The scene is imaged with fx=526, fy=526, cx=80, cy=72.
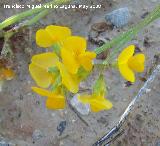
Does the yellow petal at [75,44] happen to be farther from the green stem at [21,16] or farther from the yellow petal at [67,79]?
the green stem at [21,16]

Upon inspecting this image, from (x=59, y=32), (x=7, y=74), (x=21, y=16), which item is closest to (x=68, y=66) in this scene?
(x=59, y=32)

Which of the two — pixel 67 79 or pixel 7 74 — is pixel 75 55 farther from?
pixel 7 74

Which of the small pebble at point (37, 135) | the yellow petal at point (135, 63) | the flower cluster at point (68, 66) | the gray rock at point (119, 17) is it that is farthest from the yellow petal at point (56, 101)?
the gray rock at point (119, 17)

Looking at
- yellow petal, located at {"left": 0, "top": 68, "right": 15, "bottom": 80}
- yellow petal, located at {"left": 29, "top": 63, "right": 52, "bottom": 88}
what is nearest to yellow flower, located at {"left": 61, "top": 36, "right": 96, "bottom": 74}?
yellow petal, located at {"left": 29, "top": 63, "right": 52, "bottom": 88}

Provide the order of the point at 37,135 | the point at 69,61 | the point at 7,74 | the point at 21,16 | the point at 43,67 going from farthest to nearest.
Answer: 1. the point at 7,74
2. the point at 37,135
3. the point at 21,16
4. the point at 43,67
5. the point at 69,61

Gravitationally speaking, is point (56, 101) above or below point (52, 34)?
below

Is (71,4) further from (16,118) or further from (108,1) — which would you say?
(16,118)
